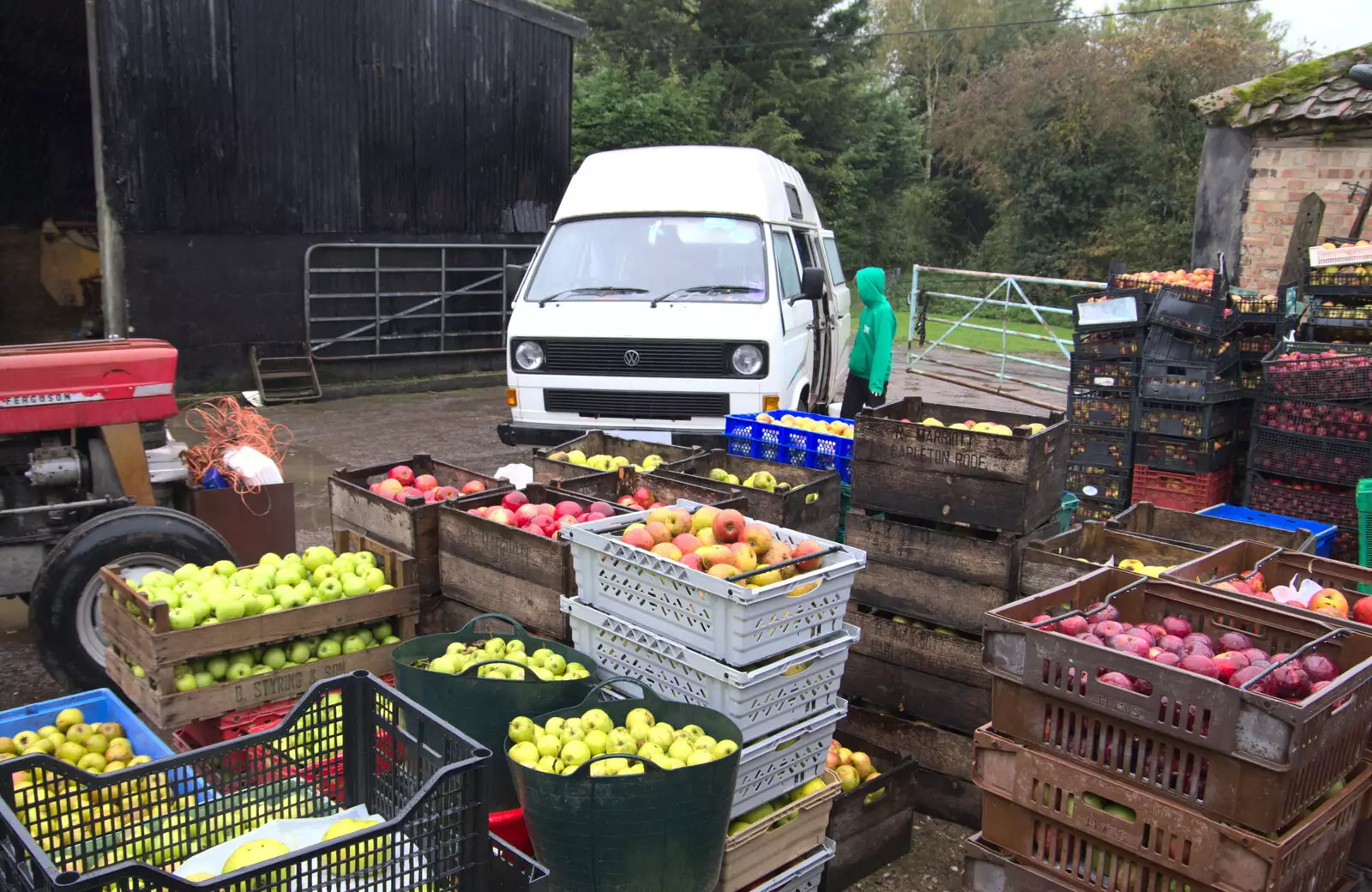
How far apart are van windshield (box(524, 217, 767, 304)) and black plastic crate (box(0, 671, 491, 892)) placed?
5730mm

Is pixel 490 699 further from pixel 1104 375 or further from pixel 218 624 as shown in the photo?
pixel 1104 375

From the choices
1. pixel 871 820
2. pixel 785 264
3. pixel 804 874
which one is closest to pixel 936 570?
pixel 871 820

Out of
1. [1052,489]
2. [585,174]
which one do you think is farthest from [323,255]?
[1052,489]

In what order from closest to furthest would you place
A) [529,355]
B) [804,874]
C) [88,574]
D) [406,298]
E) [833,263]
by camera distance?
[804,874]
[88,574]
[529,355]
[833,263]
[406,298]

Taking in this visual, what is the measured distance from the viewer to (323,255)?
46.6ft

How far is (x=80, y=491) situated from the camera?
5922mm

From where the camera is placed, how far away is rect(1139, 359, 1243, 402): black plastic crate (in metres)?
7.51

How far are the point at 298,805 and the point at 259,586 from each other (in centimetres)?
185

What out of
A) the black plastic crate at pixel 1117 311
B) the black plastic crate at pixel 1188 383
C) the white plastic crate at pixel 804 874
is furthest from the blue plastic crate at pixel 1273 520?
the white plastic crate at pixel 804 874

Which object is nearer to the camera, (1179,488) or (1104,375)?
(1179,488)

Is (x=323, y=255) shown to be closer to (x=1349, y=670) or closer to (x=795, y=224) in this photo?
(x=795, y=224)

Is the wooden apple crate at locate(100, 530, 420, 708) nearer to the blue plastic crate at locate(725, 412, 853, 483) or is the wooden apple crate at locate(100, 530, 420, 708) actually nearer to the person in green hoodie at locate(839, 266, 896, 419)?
the blue plastic crate at locate(725, 412, 853, 483)

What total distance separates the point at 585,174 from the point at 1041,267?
25384 millimetres

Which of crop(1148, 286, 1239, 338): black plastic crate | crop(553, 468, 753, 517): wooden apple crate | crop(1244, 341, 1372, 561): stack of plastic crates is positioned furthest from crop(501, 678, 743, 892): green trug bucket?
crop(1148, 286, 1239, 338): black plastic crate
